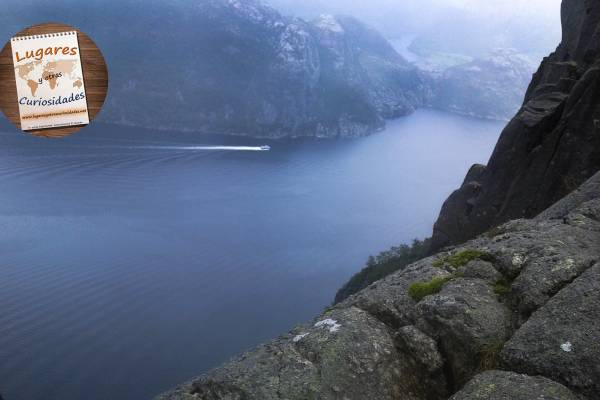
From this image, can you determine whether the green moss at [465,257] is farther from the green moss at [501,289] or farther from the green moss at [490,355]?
the green moss at [490,355]

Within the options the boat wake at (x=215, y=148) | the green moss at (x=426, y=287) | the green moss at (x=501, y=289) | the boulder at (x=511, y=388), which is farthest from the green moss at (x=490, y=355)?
the boat wake at (x=215, y=148)

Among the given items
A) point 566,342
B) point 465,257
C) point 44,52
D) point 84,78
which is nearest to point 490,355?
point 566,342

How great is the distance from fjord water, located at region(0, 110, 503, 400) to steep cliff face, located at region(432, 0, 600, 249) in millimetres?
47469

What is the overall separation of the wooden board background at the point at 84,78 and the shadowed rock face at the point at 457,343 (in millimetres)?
5763

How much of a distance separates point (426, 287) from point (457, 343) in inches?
75.4

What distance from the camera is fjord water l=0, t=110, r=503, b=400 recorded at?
2618 inches

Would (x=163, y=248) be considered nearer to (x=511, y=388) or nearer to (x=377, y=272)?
(x=377, y=272)

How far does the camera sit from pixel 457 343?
9.35 meters

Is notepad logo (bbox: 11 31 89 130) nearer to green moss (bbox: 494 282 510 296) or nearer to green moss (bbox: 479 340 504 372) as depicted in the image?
green moss (bbox: 479 340 504 372)

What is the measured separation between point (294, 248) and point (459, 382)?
313 feet

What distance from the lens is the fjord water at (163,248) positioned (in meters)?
66.5

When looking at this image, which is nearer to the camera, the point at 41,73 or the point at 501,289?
the point at 41,73

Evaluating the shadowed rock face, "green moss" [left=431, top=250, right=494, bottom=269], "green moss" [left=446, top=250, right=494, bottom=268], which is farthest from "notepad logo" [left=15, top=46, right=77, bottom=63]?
"green moss" [left=446, top=250, right=494, bottom=268]

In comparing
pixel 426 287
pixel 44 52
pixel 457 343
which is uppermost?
pixel 44 52
